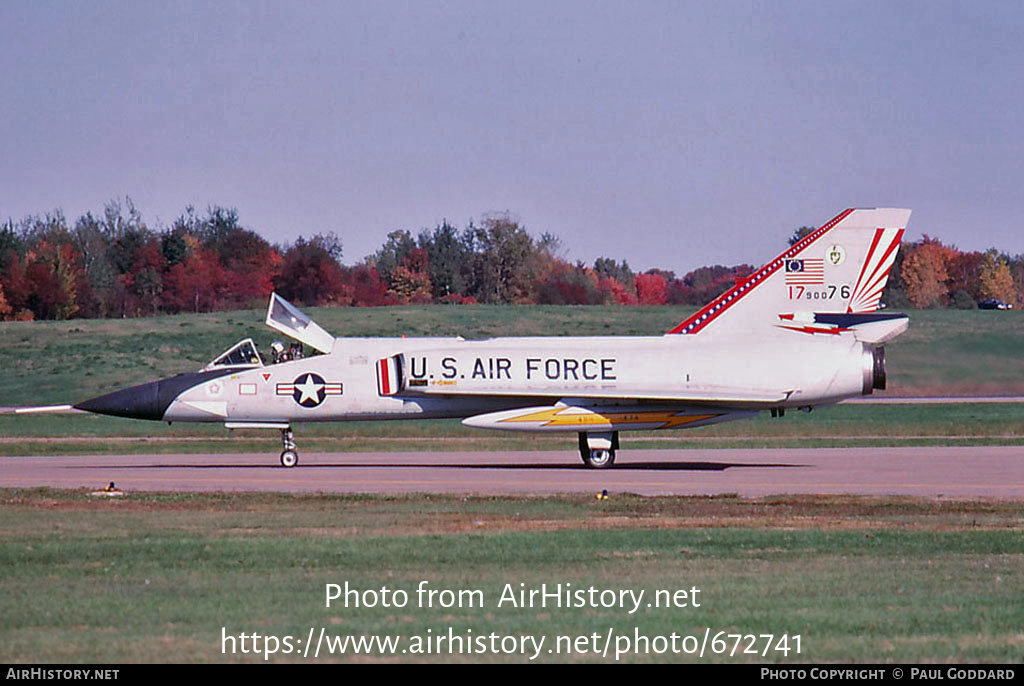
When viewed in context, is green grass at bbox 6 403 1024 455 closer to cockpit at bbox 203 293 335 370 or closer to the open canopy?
cockpit at bbox 203 293 335 370

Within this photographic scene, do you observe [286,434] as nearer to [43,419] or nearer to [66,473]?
[66,473]

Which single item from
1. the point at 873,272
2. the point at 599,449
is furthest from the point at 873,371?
the point at 599,449

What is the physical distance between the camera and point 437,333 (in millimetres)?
62031

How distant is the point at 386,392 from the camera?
26047mm

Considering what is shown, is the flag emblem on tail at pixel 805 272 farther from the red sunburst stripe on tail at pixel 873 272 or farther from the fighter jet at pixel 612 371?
the red sunburst stripe on tail at pixel 873 272

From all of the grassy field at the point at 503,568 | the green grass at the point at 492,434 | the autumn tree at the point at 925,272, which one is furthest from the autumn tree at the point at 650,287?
the grassy field at the point at 503,568

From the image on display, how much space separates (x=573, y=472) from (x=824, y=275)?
626cm

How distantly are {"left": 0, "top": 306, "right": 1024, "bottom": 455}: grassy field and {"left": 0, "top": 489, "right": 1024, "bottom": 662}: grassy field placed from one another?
1572 centimetres

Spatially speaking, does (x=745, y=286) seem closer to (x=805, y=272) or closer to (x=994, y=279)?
(x=805, y=272)

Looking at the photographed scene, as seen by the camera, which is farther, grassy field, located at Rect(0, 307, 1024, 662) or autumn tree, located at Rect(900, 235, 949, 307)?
autumn tree, located at Rect(900, 235, 949, 307)

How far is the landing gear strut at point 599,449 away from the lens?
2577cm

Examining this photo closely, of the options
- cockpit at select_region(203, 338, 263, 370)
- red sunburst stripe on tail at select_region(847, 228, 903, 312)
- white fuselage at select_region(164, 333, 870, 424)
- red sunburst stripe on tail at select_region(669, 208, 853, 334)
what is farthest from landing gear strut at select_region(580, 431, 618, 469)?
cockpit at select_region(203, 338, 263, 370)

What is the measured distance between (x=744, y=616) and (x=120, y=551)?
21.6ft

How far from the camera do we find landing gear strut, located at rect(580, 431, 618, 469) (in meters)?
25.8
